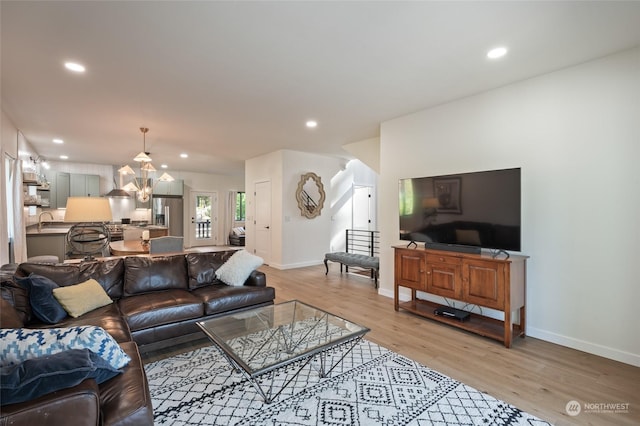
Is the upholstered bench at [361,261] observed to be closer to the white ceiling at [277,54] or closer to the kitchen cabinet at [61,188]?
the white ceiling at [277,54]

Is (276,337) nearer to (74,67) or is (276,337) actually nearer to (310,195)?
(74,67)

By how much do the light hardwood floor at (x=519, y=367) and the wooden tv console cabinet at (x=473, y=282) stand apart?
0.11m

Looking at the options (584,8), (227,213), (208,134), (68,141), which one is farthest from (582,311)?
(227,213)

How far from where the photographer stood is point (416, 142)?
4.27 m

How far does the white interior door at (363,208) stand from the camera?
853 centimetres

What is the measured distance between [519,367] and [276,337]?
206cm

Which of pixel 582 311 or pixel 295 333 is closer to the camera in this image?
pixel 295 333

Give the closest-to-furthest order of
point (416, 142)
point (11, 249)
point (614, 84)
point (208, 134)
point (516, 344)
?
point (614, 84)
point (516, 344)
point (416, 142)
point (11, 249)
point (208, 134)

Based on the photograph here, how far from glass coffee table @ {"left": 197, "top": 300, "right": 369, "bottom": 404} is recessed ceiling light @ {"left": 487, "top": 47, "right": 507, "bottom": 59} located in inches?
103

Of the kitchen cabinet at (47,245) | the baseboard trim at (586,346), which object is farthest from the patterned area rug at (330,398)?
the kitchen cabinet at (47,245)

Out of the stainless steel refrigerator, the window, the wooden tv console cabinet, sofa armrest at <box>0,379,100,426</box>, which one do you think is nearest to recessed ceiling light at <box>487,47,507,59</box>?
the wooden tv console cabinet

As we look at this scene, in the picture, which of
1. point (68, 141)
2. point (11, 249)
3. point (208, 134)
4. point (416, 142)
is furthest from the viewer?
point (68, 141)

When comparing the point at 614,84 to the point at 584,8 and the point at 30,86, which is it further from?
the point at 30,86

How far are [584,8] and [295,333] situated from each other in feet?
10.3
